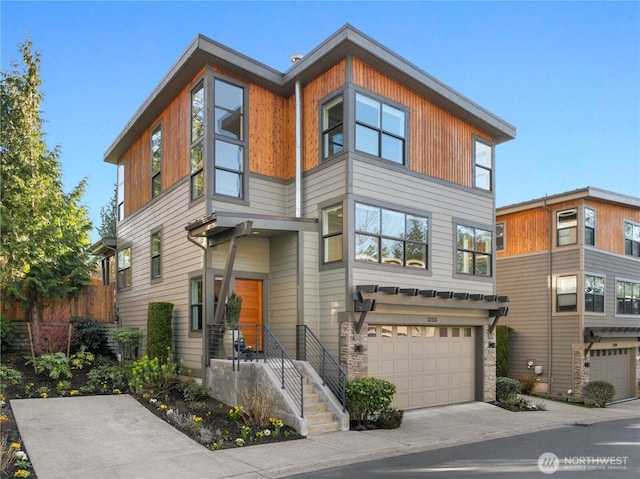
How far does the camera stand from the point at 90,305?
62.8ft

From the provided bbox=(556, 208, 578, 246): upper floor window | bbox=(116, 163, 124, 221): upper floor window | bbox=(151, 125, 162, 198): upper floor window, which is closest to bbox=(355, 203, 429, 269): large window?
bbox=(151, 125, 162, 198): upper floor window

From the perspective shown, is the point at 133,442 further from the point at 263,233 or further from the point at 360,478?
the point at 263,233

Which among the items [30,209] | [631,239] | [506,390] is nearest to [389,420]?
[506,390]

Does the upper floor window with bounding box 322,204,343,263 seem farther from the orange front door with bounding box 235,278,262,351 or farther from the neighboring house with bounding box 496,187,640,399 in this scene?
the neighboring house with bounding box 496,187,640,399

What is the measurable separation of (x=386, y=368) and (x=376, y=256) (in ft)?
8.94

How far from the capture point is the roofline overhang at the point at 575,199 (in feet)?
66.3

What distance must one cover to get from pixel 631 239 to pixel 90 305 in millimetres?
21836

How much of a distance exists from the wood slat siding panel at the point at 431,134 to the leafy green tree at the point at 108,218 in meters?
29.9

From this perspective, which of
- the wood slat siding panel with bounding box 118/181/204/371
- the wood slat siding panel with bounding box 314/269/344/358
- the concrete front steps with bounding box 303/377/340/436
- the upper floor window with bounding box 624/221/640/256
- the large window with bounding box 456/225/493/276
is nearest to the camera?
the concrete front steps with bounding box 303/377/340/436

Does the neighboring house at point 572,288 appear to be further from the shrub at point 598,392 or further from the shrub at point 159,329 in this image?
the shrub at point 159,329

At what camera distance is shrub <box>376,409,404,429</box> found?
1131 centimetres

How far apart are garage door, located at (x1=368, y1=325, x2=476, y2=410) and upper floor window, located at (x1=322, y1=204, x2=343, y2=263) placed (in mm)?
1955

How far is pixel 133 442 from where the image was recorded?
30.1 feet

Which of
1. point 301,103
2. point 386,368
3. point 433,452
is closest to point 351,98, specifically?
point 301,103
